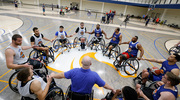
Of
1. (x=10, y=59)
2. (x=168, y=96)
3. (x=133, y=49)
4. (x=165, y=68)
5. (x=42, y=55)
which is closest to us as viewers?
(x=168, y=96)

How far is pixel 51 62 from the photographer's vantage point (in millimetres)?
4277

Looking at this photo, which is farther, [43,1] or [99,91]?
[43,1]

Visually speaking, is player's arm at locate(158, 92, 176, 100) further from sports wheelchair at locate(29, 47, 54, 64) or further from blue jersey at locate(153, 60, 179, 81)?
sports wheelchair at locate(29, 47, 54, 64)

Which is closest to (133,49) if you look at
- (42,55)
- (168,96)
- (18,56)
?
(168,96)

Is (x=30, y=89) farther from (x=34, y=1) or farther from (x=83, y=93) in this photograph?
(x=34, y=1)

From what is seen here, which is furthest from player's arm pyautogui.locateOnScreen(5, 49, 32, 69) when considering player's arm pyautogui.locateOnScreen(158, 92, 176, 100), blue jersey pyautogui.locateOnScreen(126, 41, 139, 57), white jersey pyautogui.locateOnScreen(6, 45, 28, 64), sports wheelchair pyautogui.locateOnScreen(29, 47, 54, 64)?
blue jersey pyautogui.locateOnScreen(126, 41, 139, 57)

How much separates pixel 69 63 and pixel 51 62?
0.84 meters

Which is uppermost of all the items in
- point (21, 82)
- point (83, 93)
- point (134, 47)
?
point (134, 47)

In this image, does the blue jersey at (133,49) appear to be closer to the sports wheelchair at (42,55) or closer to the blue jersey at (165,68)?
the blue jersey at (165,68)

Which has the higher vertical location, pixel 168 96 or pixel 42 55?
pixel 168 96

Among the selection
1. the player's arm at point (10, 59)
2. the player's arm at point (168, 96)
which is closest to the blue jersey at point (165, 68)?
the player's arm at point (168, 96)

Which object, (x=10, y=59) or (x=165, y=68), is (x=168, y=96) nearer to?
(x=165, y=68)

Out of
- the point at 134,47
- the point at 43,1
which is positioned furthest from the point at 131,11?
the point at 134,47

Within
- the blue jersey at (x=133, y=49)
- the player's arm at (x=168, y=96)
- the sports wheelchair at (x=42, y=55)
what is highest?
the blue jersey at (x=133, y=49)
